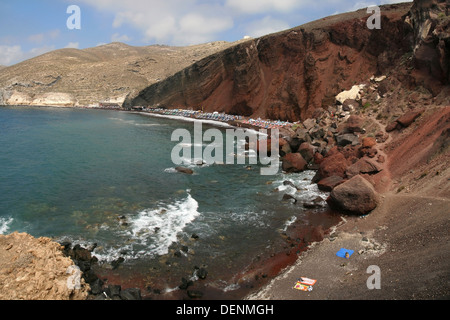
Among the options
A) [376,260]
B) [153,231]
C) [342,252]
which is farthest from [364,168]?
[153,231]

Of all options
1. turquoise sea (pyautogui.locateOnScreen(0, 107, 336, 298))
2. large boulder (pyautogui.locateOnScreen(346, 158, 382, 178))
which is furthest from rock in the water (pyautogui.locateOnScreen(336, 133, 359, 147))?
large boulder (pyautogui.locateOnScreen(346, 158, 382, 178))

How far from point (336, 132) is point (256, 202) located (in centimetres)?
1443

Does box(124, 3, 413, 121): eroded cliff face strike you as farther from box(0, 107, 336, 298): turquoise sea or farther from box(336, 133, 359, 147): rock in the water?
box(0, 107, 336, 298): turquoise sea

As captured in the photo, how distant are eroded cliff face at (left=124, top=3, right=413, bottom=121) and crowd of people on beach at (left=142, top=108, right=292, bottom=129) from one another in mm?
1881

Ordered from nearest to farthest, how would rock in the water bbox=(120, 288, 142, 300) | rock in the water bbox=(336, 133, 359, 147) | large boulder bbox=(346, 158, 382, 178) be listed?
1. rock in the water bbox=(120, 288, 142, 300)
2. large boulder bbox=(346, 158, 382, 178)
3. rock in the water bbox=(336, 133, 359, 147)

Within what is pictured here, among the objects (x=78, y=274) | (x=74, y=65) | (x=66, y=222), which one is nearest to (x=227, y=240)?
(x=78, y=274)

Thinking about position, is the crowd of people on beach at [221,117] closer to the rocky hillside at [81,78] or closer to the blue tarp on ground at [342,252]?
the rocky hillside at [81,78]

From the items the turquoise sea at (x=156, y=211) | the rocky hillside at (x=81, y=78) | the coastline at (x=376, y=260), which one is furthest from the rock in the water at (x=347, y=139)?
the rocky hillside at (x=81, y=78)

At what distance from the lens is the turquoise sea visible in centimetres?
1317

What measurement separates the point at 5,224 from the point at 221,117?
48.8 metres

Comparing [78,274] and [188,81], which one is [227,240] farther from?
[188,81]

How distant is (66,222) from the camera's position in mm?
16484

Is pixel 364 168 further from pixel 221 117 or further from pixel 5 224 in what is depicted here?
pixel 221 117

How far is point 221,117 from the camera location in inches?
2456
